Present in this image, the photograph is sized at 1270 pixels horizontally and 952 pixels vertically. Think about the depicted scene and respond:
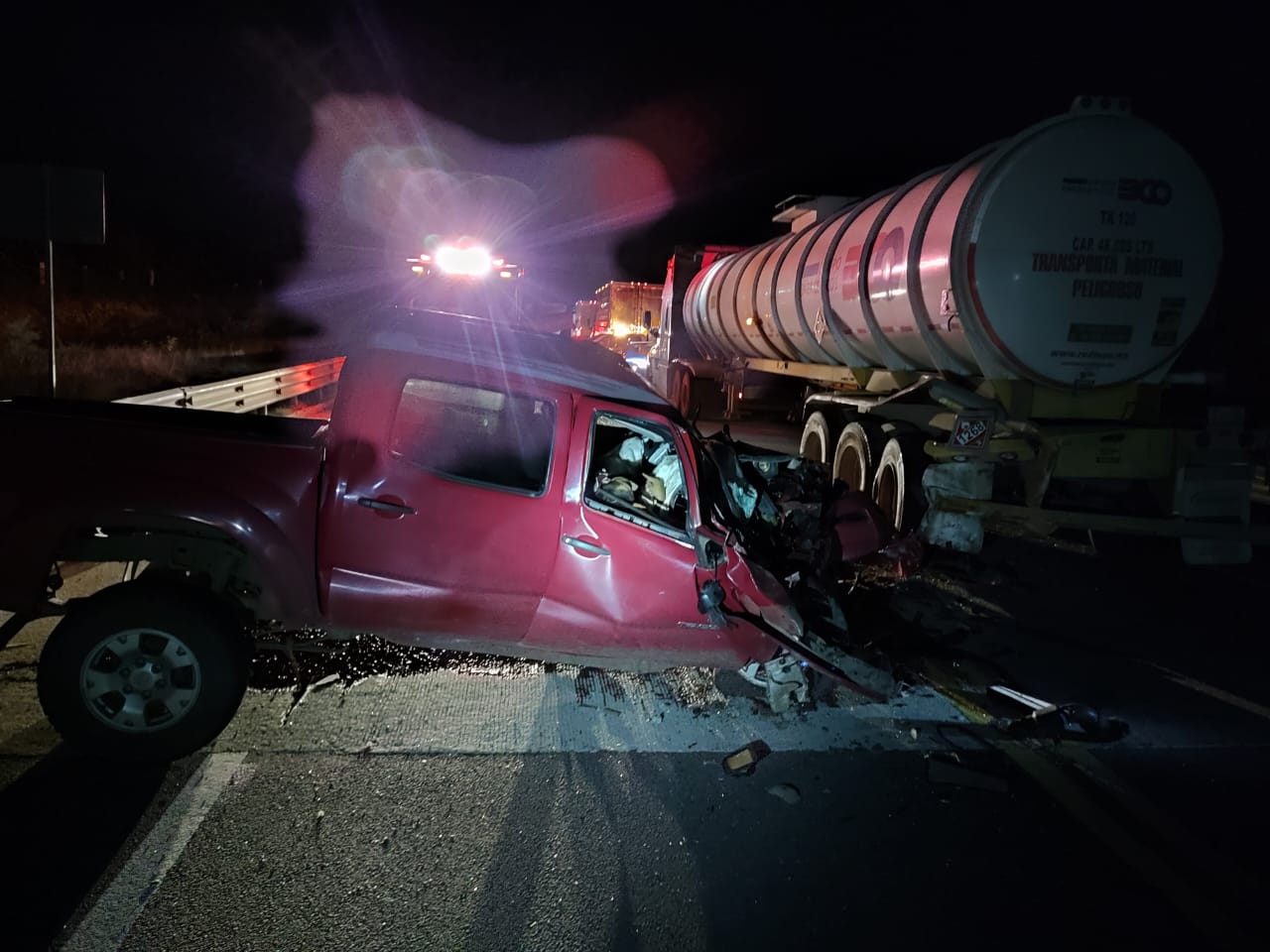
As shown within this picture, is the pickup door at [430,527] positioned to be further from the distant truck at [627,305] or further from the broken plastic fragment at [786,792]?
the distant truck at [627,305]

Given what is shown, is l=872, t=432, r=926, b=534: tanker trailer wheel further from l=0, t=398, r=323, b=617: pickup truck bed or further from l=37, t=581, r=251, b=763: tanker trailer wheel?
l=37, t=581, r=251, b=763: tanker trailer wheel

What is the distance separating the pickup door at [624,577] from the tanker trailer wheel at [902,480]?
13.2 feet

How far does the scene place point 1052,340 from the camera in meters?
6.71

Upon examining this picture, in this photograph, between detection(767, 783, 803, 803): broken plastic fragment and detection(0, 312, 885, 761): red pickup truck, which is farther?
detection(767, 783, 803, 803): broken plastic fragment

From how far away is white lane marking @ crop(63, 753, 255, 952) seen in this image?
271cm

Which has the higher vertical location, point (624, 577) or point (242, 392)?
point (624, 577)

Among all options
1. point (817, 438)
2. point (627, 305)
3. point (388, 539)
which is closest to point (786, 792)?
point (388, 539)

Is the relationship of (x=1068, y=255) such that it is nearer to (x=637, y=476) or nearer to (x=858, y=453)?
(x=858, y=453)

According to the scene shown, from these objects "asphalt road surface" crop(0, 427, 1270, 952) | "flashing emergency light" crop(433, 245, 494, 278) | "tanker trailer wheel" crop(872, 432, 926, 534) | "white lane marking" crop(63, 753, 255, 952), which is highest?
"flashing emergency light" crop(433, 245, 494, 278)

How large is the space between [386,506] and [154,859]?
1621 mm

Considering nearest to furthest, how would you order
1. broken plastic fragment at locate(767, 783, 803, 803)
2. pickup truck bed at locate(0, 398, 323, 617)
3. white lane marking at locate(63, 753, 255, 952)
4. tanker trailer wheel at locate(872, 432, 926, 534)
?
white lane marking at locate(63, 753, 255, 952), pickup truck bed at locate(0, 398, 323, 617), broken plastic fragment at locate(767, 783, 803, 803), tanker trailer wheel at locate(872, 432, 926, 534)

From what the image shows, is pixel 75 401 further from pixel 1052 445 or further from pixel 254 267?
pixel 254 267

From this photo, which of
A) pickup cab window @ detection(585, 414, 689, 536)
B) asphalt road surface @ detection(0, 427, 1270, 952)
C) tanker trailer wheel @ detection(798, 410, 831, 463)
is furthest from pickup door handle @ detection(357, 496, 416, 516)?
tanker trailer wheel @ detection(798, 410, 831, 463)

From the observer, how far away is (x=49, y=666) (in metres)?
3.53
